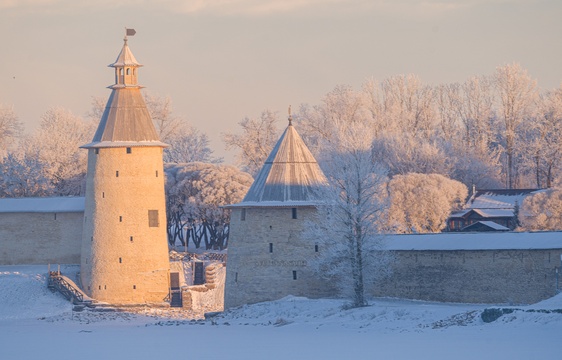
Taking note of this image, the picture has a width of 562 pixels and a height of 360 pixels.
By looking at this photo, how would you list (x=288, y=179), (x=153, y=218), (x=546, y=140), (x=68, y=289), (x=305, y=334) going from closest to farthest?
(x=305, y=334)
(x=288, y=179)
(x=68, y=289)
(x=153, y=218)
(x=546, y=140)

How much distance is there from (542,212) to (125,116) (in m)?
17.7

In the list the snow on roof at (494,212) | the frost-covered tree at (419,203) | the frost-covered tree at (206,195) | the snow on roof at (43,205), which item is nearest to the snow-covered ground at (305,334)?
the snow on roof at (43,205)

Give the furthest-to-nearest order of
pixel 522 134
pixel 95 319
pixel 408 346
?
1. pixel 522 134
2. pixel 95 319
3. pixel 408 346

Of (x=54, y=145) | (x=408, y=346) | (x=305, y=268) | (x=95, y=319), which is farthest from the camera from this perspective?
(x=54, y=145)

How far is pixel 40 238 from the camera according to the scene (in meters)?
52.8

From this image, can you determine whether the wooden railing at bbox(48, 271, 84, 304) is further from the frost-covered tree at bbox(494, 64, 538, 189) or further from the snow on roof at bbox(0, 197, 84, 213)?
the frost-covered tree at bbox(494, 64, 538, 189)

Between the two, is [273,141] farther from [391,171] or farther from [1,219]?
[1,219]

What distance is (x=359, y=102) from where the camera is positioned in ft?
243

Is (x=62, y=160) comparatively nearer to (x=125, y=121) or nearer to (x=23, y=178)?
(x=23, y=178)

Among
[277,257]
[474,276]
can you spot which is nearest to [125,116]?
[277,257]

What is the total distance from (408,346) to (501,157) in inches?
1793

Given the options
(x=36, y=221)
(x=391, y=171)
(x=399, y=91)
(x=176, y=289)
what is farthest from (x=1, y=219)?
(x=399, y=91)

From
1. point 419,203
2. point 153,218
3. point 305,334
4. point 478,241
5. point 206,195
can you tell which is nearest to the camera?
point 305,334

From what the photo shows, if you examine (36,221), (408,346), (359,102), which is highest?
(359,102)
